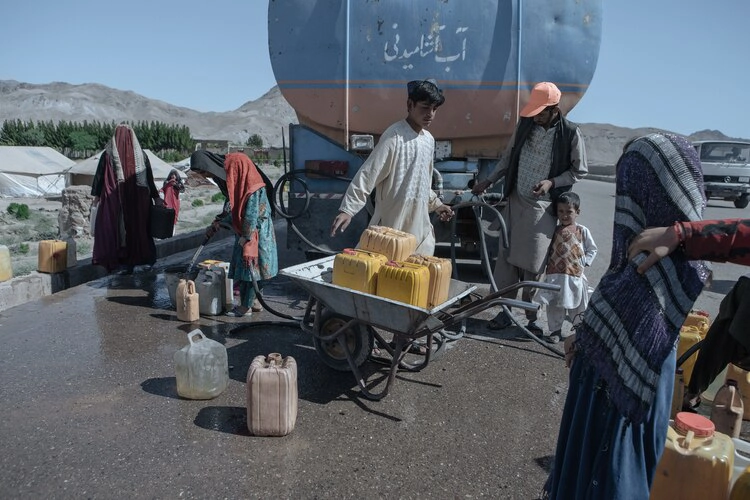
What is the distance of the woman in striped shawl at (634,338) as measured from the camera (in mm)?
1618

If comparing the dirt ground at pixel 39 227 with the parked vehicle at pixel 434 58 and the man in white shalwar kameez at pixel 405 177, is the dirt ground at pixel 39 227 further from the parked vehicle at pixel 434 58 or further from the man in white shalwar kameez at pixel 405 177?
the man in white shalwar kameez at pixel 405 177

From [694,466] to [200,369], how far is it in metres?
2.66

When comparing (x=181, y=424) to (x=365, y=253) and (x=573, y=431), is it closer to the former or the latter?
(x=365, y=253)

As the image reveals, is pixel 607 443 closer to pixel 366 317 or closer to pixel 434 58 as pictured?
pixel 366 317

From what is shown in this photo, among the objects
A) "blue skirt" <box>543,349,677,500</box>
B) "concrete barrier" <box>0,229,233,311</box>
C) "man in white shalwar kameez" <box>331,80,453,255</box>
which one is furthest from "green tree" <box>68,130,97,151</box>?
"blue skirt" <box>543,349,677,500</box>

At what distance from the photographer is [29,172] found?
21.9 metres

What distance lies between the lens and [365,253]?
328cm

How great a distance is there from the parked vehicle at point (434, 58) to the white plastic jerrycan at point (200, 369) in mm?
2732

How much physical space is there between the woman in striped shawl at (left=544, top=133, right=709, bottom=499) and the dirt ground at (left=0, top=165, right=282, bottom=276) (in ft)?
23.1

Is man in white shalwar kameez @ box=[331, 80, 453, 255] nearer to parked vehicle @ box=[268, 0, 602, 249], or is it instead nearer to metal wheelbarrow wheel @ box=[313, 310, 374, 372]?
metal wheelbarrow wheel @ box=[313, 310, 374, 372]

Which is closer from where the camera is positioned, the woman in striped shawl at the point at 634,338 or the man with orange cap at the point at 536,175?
the woman in striped shawl at the point at 634,338

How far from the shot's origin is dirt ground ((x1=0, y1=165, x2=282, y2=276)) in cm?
900

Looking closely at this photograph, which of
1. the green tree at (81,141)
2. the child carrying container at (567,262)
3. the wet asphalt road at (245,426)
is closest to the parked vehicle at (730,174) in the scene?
the child carrying container at (567,262)

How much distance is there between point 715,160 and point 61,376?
1839 cm
